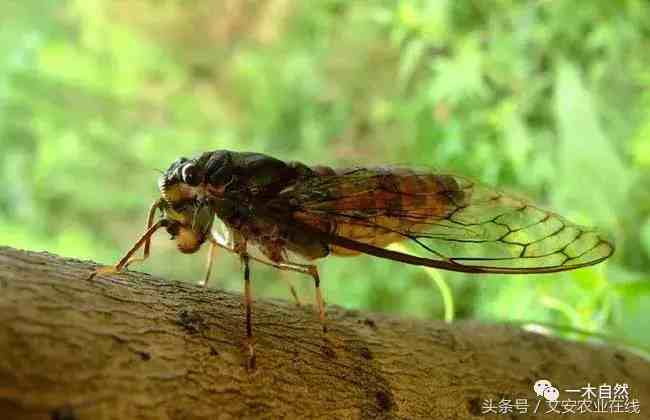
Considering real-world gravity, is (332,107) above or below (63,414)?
above

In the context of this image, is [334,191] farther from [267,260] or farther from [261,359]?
[261,359]

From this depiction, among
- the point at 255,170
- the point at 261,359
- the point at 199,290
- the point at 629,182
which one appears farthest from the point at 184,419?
the point at 629,182

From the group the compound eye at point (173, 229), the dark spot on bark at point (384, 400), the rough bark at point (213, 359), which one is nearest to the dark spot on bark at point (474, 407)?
the rough bark at point (213, 359)

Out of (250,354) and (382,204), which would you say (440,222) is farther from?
(250,354)

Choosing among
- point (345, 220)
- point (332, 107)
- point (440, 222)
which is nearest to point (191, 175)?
point (345, 220)

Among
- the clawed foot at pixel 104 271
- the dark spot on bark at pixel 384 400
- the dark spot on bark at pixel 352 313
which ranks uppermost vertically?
the dark spot on bark at pixel 352 313

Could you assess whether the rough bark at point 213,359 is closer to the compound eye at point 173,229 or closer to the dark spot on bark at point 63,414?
the dark spot on bark at point 63,414
